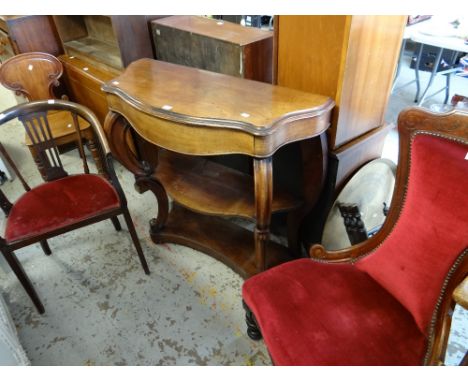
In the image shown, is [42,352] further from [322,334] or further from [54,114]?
[54,114]

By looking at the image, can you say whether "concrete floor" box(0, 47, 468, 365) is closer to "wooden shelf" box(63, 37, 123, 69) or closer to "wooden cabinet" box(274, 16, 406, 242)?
"wooden cabinet" box(274, 16, 406, 242)

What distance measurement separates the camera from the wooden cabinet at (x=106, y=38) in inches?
74.7

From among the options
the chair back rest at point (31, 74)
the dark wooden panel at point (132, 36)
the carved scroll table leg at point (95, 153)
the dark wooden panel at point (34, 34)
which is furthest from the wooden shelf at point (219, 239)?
the dark wooden panel at point (34, 34)

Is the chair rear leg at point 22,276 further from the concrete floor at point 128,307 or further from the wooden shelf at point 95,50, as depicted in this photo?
the wooden shelf at point 95,50

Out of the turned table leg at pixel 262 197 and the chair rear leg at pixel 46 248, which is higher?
the turned table leg at pixel 262 197

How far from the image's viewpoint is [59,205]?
5.02 feet

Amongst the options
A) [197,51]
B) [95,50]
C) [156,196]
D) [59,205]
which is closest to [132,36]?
[197,51]

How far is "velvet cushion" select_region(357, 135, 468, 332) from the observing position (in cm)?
79

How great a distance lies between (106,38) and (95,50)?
0.17 metres

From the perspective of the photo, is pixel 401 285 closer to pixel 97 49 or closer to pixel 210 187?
pixel 210 187

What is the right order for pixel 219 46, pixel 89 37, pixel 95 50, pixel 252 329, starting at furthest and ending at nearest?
1. pixel 89 37
2. pixel 95 50
3. pixel 219 46
4. pixel 252 329

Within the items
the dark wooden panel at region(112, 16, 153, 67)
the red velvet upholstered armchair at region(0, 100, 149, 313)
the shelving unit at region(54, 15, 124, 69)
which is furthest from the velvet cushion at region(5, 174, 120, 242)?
the shelving unit at region(54, 15, 124, 69)

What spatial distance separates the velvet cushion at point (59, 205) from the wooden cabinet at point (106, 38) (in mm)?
815

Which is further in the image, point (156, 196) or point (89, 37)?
point (89, 37)
